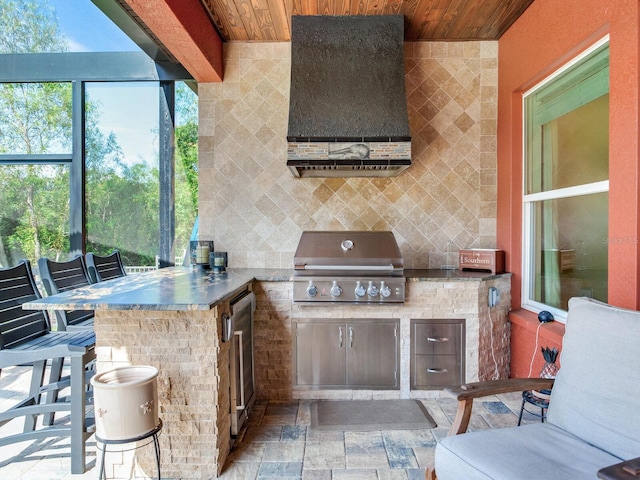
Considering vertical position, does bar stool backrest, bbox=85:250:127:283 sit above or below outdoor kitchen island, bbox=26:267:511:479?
above

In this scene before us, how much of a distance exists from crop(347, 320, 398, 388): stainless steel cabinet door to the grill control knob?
9.5 inches

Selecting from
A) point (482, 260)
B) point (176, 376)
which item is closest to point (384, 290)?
point (482, 260)

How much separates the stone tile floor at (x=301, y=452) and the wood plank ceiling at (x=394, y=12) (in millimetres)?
2938

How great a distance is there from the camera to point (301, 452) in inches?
83.3

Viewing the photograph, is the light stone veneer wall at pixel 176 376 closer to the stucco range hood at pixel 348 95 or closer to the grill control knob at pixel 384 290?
the grill control knob at pixel 384 290

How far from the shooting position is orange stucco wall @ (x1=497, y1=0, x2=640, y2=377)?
182cm

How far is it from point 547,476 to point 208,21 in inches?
135

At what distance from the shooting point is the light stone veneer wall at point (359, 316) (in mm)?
2756

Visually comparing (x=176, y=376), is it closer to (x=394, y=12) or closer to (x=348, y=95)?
(x=348, y=95)

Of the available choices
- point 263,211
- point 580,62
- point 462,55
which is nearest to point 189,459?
point 263,211

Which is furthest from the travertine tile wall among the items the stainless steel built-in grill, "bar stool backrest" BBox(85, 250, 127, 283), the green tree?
the green tree

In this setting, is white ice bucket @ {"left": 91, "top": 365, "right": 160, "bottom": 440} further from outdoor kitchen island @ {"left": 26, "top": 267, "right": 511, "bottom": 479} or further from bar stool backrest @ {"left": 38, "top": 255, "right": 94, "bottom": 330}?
bar stool backrest @ {"left": 38, "top": 255, "right": 94, "bottom": 330}

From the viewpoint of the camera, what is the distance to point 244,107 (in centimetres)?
337

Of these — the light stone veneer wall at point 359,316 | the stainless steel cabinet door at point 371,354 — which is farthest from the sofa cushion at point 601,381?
the stainless steel cabinet door at point 371,354
